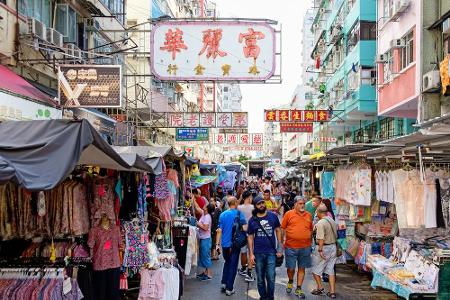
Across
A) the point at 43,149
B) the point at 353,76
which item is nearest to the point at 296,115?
the point at 353,76

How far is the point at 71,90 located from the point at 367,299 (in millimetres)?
9175

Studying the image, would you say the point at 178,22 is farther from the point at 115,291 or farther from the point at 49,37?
the point at 115,291

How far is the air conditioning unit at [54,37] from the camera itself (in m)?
14.9

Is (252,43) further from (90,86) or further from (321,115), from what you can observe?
(321,115)

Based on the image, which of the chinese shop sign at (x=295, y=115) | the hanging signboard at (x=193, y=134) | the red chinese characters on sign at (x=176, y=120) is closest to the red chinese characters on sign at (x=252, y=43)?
the red chinese characters on sign at (x=176, y=120)

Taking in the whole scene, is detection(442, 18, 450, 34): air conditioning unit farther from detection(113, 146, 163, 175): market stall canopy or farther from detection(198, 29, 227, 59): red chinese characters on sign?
detection(113, 146, 163, 175): market stall canopy

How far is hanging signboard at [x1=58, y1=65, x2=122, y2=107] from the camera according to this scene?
13.5 metres

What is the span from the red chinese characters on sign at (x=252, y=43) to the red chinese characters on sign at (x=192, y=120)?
9.19m

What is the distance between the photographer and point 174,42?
52.1 ft

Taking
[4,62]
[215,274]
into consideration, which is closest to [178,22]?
[4,62]

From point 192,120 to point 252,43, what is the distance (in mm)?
9474

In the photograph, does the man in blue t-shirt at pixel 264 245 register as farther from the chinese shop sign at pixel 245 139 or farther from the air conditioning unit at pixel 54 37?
the chinese shop sign at pixel 245 139

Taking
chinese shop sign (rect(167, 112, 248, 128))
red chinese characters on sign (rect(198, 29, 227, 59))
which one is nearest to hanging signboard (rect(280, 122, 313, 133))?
chinese shop sign (rect(167, 112, 248, 128))

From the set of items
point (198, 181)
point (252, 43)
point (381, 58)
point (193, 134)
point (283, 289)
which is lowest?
point (283, 289)
